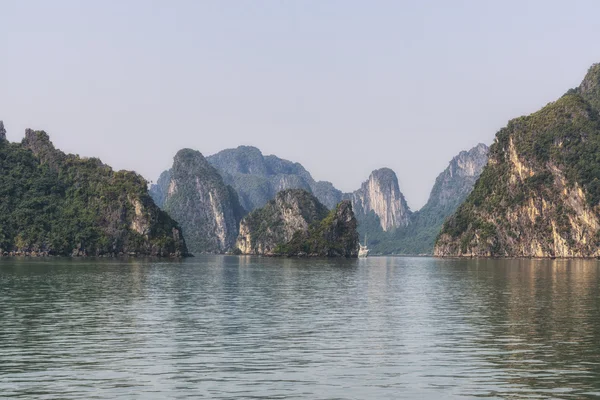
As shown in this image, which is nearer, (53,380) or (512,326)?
(53,380)

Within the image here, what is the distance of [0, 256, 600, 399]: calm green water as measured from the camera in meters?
30.6

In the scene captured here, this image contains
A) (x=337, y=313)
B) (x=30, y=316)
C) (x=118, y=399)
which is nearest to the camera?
(x=118, y=399)

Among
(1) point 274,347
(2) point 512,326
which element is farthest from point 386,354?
(2) point 512,326

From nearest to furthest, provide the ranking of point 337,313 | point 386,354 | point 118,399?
point 118,399 → point 386,354 → point 337,313

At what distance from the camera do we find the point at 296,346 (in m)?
41.6

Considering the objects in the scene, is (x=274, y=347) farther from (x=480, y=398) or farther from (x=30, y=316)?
(x=30, y=316)

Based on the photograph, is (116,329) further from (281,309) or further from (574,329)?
(574,329)

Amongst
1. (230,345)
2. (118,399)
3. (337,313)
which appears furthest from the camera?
(337,313)

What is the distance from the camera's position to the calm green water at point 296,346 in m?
30.6

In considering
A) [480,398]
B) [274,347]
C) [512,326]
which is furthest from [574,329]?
[480,398]

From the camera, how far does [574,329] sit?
159ft

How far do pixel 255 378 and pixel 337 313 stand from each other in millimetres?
28111

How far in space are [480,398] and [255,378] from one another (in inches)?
338

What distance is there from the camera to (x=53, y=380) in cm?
3173
